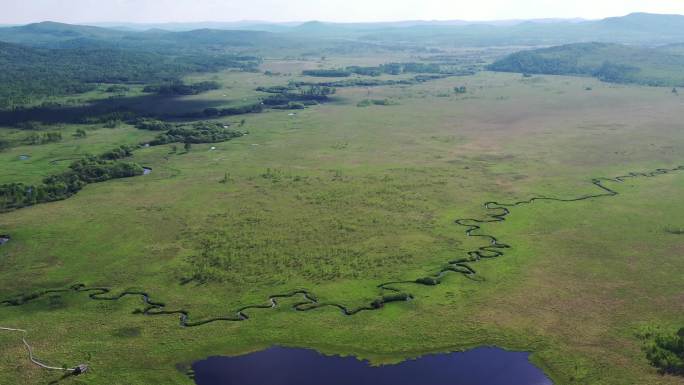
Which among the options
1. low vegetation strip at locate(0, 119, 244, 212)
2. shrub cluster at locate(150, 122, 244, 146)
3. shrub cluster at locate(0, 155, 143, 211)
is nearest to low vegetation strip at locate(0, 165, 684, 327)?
low vegetation strip at locate(0, 119, 244, 212)

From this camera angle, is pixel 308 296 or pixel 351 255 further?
pixel 351 255

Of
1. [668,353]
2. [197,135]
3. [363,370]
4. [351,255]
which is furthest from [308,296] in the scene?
[197,135]

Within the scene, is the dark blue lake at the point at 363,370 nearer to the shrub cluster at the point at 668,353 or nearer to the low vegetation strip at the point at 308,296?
the low vegetation strip at the point at 308,296

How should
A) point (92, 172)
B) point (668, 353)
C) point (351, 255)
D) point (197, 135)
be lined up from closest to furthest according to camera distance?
point (668, 353)
point (351, 255)
point (92, 172)
point (197, 135)

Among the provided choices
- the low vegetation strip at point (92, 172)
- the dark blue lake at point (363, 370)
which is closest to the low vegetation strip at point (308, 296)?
the dark blue lake at point (363, 370)

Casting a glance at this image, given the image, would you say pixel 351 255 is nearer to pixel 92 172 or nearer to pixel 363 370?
pixel 363 370

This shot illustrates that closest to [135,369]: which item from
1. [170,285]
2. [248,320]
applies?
[248,320]

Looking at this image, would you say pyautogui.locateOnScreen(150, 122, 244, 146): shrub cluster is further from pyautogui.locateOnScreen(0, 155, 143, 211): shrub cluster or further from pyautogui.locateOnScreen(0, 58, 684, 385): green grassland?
pyautogui.locateOnScreen(0, 155, 143, 211): shrub cluster
